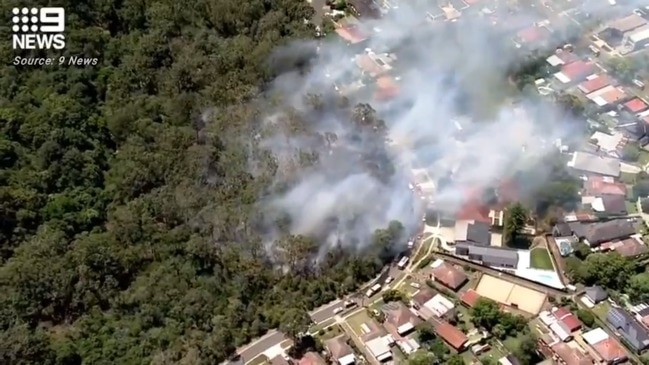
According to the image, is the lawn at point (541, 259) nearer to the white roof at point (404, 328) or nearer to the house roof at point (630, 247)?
the house roof at point (630, 247)

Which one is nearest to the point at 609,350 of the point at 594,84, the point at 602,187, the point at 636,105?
the point at 602,187

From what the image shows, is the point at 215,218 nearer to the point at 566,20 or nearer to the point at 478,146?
the point at 478,146

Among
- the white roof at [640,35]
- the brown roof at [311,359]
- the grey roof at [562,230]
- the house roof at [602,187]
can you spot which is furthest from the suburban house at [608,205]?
the brown roof at [311,359]

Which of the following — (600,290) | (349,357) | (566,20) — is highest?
(566,20)

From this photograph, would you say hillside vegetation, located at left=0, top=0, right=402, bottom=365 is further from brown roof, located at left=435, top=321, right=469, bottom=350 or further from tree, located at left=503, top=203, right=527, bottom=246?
tree, located at left=503, top=203, right=527, bottom=246

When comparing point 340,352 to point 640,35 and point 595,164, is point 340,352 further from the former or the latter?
point 640,35

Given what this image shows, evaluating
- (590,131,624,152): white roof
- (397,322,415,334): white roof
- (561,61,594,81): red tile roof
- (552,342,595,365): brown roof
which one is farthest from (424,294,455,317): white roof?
(561,61,594,81): red tile roof

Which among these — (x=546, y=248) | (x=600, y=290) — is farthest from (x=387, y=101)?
(x=600, y=290)
